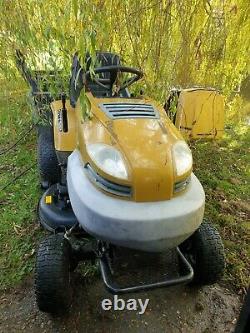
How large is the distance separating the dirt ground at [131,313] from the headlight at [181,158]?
83 cm

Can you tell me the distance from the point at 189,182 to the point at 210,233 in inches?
17.8

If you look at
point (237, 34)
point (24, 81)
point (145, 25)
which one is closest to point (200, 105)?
point (237, 34)

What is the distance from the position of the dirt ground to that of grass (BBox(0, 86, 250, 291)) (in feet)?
0.52

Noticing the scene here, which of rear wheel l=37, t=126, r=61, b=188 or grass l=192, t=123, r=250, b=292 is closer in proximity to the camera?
grass l=192, t=123, r=250, b=292

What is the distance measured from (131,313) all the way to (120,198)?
2.54ft

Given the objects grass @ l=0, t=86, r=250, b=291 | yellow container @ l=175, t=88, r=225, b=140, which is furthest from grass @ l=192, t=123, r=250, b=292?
yellow container @ l=175, t=88, r=225, b=140

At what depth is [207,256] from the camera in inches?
74.9

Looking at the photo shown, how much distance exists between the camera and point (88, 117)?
1.83 meters

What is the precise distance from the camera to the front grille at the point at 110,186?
4.96 feet

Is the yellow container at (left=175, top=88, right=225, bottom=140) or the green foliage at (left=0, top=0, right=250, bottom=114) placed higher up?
the green foliage at (left=0, top=0, right=250, bottom=114)

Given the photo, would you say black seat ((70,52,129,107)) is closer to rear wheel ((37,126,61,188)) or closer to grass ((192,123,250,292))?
rear wheel ((37,126,61,188))

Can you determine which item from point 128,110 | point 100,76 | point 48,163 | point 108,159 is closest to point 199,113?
point 100,76

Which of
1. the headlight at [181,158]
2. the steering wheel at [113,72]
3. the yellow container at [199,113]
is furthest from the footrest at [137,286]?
the yellow container at [199,113]

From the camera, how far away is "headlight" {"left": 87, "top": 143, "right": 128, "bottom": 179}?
1.52 m
